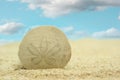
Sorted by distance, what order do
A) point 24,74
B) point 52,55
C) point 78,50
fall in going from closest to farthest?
point 24,74, point 52,55, point 78,50

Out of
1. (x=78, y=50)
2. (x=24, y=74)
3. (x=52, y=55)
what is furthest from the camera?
(x=78, y=50)

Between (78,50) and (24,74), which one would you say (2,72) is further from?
(78,50)

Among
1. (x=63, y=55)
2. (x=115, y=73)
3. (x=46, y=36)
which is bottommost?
(x=115, y=73)

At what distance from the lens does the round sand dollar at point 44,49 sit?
44.2 feet

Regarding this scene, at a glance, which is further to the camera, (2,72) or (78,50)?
(78,50)

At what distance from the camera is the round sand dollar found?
13461mm

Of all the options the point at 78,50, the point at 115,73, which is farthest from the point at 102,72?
the point at 78,50

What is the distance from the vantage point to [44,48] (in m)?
13.4

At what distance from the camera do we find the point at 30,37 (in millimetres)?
13977

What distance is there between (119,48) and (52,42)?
19.9 m

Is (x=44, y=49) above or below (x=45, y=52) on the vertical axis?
above

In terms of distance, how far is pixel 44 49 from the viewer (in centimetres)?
1340

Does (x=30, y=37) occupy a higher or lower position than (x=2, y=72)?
higher

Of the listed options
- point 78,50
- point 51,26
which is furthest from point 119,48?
point 51,26
